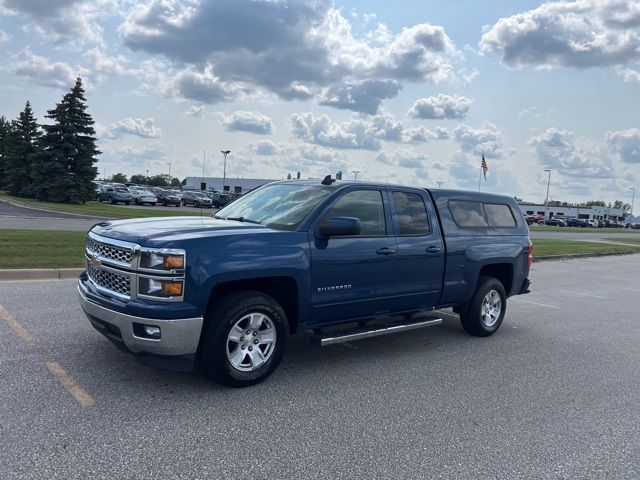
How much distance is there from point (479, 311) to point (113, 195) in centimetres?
4390

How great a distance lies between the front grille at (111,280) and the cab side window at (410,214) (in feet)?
9.52

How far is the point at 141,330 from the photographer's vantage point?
4375 mm

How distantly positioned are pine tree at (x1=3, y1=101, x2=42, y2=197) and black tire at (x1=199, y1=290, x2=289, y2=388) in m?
39.3

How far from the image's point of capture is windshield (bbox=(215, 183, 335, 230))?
539 centimetres

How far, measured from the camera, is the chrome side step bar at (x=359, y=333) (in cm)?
525

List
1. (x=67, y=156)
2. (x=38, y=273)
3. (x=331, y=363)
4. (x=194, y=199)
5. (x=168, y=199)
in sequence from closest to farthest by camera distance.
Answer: (x=331, y=363)
(x=38, y=273)
(x=67, y=156)
(x=168, y=199)
(x=194, y=199)

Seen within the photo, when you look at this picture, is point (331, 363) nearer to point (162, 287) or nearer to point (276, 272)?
point (276, 272)

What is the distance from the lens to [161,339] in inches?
171

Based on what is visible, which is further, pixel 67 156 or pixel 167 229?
pixel 67 156

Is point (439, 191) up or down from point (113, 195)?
up

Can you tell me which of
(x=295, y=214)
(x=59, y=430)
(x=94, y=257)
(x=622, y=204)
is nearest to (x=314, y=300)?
(x=295, y=214)

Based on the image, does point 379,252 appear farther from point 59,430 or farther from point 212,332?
point 59,430

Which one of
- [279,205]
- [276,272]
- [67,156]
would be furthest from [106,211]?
[276,272]

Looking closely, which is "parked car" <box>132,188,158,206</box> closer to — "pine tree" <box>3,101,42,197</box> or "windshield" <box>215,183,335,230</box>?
"pine tree" <box>3,101,42,197</box>
